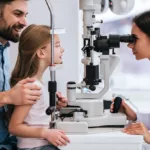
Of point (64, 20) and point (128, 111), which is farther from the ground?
point (64, 20)

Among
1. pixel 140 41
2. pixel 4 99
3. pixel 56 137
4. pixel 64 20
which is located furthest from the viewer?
pixel 64 20

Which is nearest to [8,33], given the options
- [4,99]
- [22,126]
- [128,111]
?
[4,99]

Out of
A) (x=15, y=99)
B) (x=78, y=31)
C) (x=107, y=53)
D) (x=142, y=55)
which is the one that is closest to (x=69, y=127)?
(x=15, y=99)

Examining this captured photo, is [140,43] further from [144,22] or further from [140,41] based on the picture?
[144,22]

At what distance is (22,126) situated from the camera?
1519mm

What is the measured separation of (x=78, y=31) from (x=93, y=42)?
1.10 metres

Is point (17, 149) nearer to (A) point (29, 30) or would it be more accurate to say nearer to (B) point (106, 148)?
(B) point (106, 148)

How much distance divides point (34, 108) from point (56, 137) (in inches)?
8.9

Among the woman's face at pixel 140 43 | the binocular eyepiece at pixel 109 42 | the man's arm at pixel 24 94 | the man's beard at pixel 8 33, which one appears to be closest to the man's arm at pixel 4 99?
the man's arm at pixel 24 94

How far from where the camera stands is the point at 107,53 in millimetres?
1573

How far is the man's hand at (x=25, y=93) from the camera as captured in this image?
58.9 inches

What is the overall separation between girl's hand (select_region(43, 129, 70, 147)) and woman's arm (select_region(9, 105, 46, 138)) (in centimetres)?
3

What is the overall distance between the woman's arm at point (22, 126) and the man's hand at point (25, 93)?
0.04m

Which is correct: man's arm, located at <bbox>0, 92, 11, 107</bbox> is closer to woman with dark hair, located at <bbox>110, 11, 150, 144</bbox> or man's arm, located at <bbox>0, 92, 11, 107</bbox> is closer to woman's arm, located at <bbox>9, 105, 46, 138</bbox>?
woman's arm, located at <bbox>9, 105, 46, 138</bbox>
